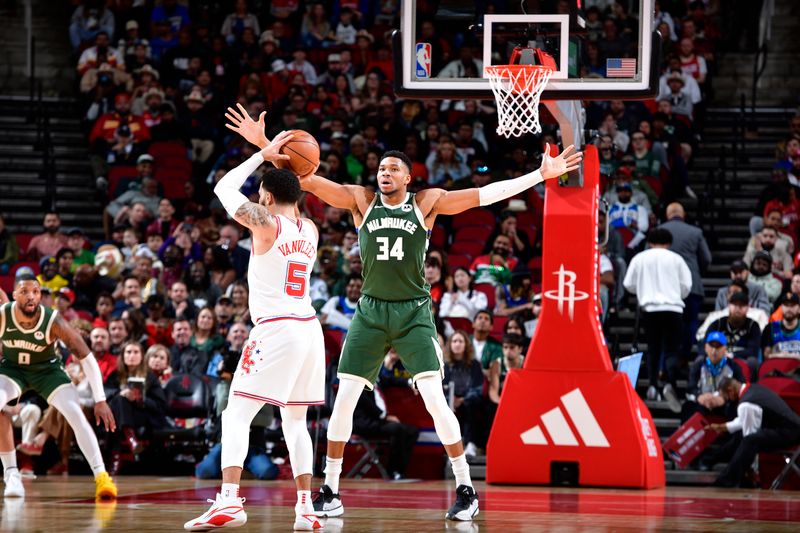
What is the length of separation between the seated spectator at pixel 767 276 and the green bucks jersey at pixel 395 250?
717cm

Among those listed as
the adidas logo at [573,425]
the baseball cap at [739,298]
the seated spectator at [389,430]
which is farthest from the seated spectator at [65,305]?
the baseball cap at [739,298]

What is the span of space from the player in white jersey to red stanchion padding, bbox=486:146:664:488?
4.19 meters

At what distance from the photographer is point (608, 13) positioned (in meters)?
19.5

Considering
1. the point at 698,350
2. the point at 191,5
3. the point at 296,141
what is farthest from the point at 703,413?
the point at 191,5

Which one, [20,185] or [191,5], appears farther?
[191,5]

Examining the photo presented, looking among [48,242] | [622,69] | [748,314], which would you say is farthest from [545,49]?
[48,242]

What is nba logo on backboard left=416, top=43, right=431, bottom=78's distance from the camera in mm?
10477

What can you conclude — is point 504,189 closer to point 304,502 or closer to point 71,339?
point 304,502

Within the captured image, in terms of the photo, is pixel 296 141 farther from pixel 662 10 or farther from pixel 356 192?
pixel 662 10

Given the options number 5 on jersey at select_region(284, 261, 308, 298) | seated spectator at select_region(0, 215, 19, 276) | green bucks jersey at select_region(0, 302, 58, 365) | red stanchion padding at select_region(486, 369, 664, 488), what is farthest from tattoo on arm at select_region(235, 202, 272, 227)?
seated spectator at select_region(0, 215, 19, 276)

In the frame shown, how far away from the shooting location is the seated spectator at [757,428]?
12.0 m

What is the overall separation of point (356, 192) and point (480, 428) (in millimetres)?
5213

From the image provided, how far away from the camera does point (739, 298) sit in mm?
13328

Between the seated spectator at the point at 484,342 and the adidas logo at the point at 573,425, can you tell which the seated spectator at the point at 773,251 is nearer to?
the seated spectator at the point at 484,342
